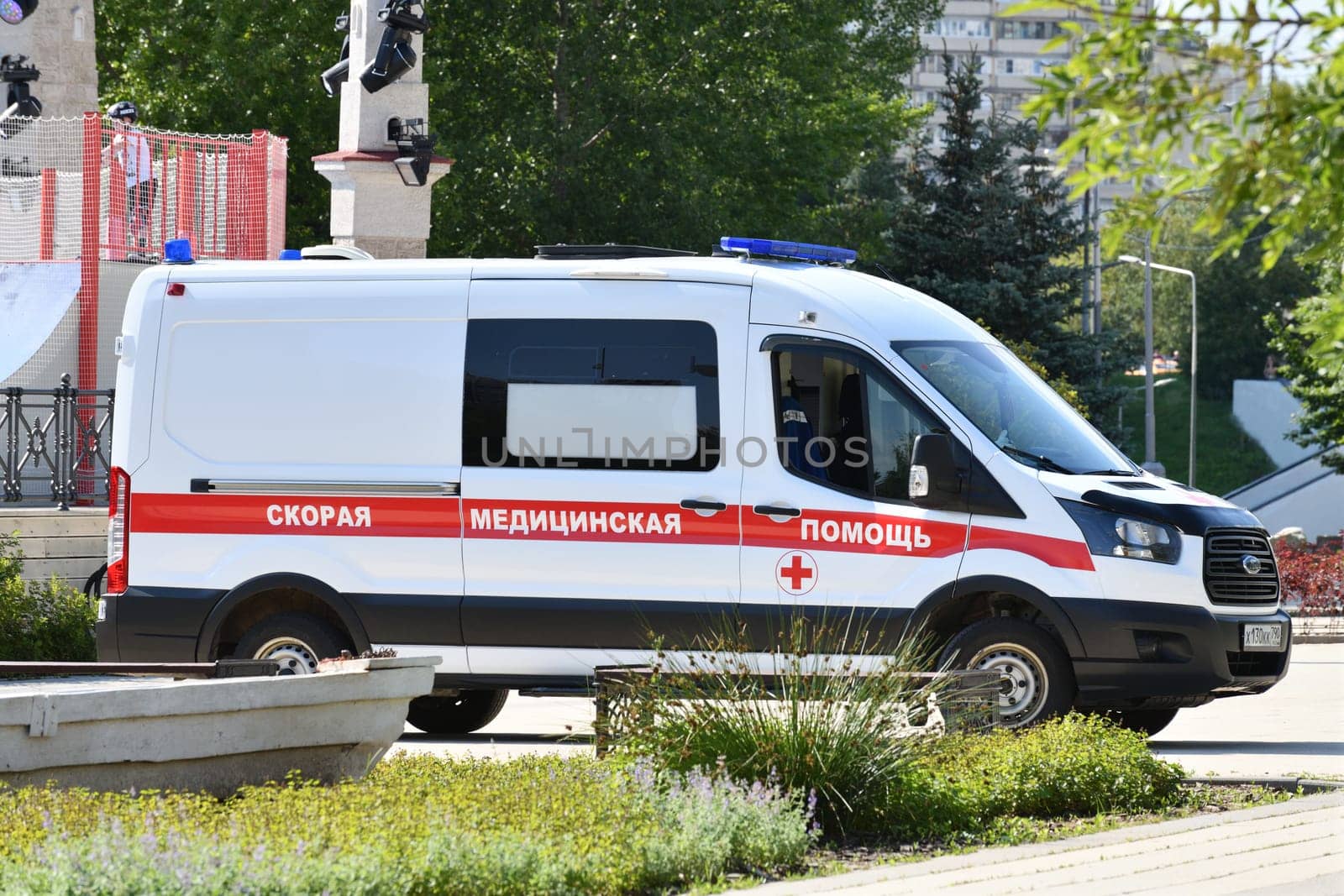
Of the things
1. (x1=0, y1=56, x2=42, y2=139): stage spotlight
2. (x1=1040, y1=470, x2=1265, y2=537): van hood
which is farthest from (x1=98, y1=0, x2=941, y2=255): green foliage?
(x1=1040, y1=470, x2=1265, y2=537): van hood

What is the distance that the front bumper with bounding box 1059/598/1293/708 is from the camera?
955 cm

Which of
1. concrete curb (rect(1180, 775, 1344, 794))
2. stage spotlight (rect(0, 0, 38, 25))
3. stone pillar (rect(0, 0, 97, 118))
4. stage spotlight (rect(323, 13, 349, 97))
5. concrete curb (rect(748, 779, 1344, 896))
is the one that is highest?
stage spotlight (rect(0, 0, 38, 25))

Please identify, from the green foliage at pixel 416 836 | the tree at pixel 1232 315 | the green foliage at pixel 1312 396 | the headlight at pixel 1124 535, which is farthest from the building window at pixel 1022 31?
the green foliage at pixel 416 836

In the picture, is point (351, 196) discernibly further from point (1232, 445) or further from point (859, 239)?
point (1232, 445)

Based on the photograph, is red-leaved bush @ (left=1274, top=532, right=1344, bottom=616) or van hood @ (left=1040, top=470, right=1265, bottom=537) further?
red-leaved bush @ (left=1274, top=532, right=1344, bottom=616)

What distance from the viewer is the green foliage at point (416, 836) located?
5.52 meters

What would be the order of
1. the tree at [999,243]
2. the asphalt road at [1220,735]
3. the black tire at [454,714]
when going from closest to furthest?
the asphalt road at [1220,735] → the black tire at [454,714] → the tree at [999,243]

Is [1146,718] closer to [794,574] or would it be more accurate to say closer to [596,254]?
[794,574]

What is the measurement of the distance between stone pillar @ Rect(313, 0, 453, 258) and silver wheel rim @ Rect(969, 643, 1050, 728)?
8747mm

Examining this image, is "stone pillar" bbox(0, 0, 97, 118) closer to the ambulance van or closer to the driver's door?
the ambulance van

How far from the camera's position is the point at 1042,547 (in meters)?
9.56

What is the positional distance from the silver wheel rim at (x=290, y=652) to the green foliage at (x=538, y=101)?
2553 cm

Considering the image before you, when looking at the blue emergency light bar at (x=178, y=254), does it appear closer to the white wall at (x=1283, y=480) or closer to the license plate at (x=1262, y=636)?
the license plate at (x=1262, y=636)

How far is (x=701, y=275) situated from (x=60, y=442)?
714 cm
